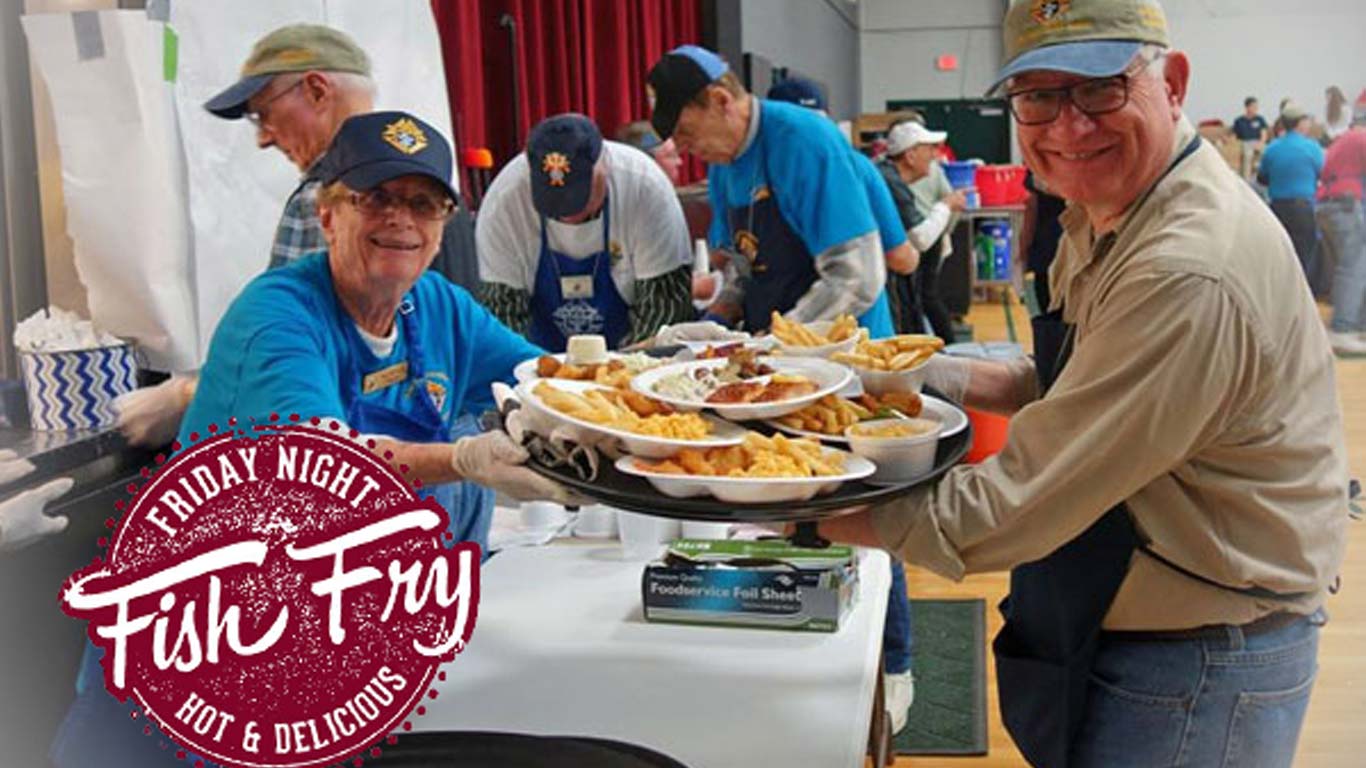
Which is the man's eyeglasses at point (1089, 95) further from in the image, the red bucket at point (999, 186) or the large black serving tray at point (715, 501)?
the red bucket at point (999, 186)

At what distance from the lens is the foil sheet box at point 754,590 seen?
1237mm

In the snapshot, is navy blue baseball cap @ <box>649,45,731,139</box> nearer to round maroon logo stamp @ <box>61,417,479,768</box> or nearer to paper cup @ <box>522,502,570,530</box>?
paper cup @ <box>522,502,570,530</box>

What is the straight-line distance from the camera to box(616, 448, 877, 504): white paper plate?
3.15 feet

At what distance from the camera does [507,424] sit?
1.13 metres

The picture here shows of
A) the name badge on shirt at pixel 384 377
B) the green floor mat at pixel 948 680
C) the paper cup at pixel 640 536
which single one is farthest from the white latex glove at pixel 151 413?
the green floor mat at pixel 948 680

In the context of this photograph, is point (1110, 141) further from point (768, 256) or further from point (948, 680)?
point (948, 680)

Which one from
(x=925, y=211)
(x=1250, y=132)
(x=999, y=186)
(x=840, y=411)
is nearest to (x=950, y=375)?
(x=840, y=411)

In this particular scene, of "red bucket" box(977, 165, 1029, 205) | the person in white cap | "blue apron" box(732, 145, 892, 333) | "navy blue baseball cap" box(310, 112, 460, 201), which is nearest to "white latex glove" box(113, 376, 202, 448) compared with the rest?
"navy blue baseball cap" box(310, 112, 460, 201)

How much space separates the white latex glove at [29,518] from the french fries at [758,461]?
1.94 ft

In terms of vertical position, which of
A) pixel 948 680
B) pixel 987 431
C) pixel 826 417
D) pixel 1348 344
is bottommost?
pixel 1348 344

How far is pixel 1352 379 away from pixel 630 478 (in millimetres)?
5147

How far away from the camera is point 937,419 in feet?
3.81

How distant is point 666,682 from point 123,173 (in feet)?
2.82

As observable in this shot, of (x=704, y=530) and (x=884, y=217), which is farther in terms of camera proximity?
(x=884, y=217)
